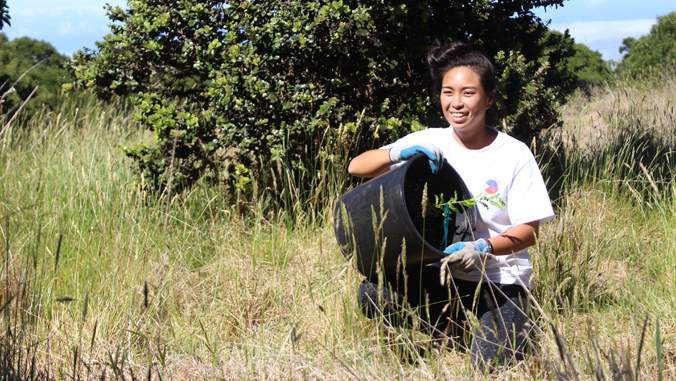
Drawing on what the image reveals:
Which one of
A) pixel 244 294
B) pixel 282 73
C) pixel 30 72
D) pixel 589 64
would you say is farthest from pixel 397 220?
pixel 589 64

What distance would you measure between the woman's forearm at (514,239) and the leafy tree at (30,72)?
21.3ft

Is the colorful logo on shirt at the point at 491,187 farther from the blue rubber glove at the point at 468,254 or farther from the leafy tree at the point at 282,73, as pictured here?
the leafy tree at the point at 282,73

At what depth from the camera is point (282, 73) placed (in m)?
3.84

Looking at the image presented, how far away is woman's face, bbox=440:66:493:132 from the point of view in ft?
7.89

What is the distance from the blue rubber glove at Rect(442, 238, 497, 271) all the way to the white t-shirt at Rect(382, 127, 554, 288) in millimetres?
177

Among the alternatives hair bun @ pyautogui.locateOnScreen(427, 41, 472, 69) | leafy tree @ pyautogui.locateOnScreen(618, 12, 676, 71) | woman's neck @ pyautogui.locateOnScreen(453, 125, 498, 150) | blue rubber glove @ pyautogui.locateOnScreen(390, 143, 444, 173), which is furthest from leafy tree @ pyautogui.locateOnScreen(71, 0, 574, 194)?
leafy tree @ pyautogui.locateOnScreen(618, 12, 676, 71)

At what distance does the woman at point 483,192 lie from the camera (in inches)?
90.6

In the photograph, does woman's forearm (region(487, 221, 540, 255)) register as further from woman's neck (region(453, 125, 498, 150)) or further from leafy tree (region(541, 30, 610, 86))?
leafy tree (region(541, 30, 610, 86))

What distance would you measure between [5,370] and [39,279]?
851 mm

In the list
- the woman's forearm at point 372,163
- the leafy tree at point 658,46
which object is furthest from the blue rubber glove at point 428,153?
the leafy tree at point 658,46

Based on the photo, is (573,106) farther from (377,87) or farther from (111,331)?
(111,331)

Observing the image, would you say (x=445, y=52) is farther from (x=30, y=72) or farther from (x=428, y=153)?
(x=30, y=72)

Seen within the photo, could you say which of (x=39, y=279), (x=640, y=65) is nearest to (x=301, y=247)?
(x=39, y=279)

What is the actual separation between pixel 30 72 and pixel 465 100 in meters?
7.36
